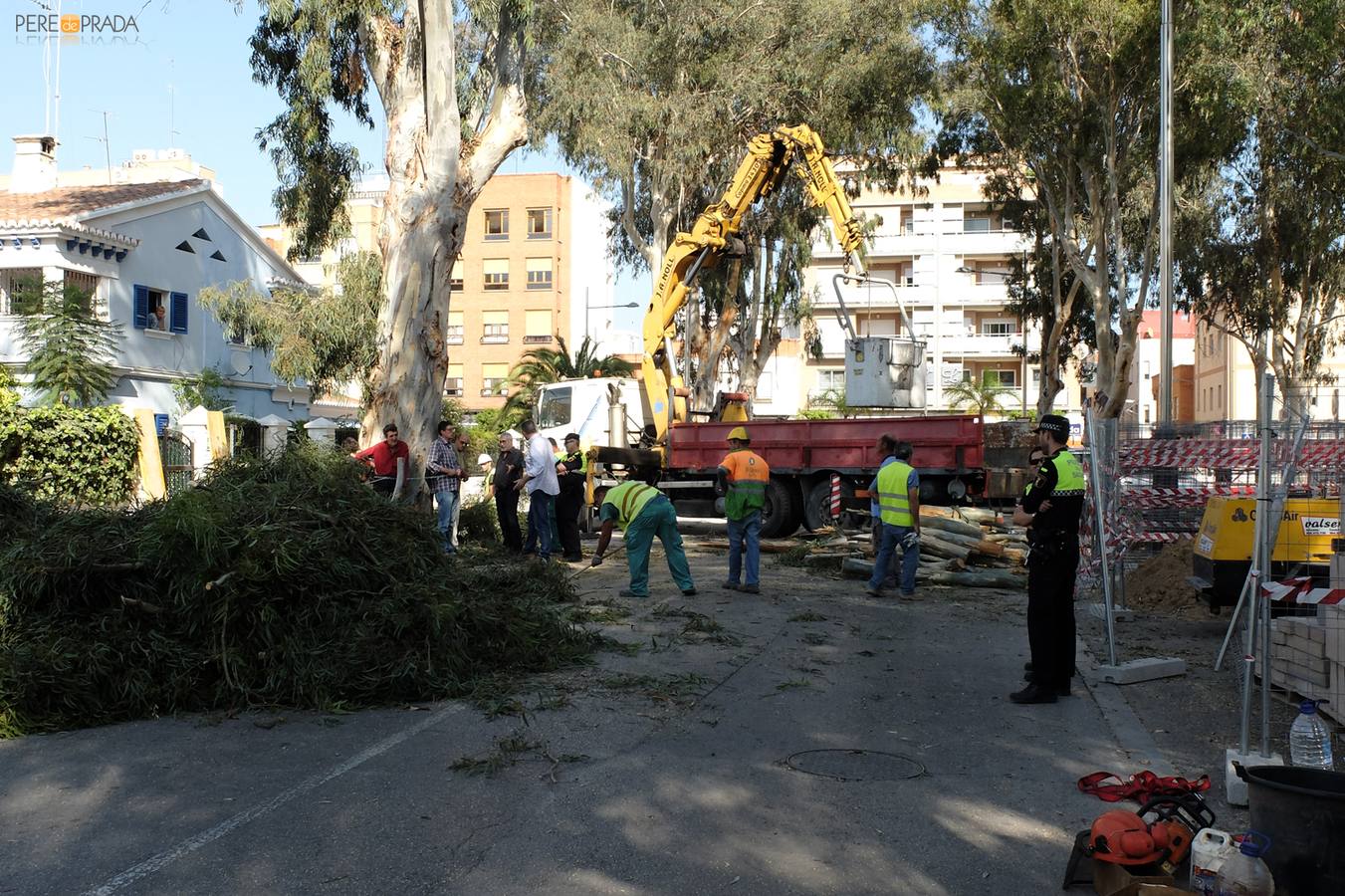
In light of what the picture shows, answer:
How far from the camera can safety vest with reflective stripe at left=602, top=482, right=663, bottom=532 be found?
39.0 ft

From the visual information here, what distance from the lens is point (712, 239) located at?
22.2 meters

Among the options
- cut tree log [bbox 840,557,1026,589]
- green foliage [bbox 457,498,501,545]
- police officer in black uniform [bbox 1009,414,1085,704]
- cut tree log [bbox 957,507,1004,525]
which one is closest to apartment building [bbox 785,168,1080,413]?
cut tree log [bbox 957,507,1004,525]

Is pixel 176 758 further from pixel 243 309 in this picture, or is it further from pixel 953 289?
pixel 953 289

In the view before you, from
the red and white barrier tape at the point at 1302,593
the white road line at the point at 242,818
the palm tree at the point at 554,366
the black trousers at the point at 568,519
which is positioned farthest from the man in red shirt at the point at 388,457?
the palm tree at the point at 554,366

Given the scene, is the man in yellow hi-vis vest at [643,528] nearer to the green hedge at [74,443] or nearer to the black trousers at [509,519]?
the black trousers at [509,519]

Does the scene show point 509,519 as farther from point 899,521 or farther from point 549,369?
point 549,369

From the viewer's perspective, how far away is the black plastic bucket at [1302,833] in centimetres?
420

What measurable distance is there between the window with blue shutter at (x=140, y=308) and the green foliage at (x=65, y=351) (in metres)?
6.25

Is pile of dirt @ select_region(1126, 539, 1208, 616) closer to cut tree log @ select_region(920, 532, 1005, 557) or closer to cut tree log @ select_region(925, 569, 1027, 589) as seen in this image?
cut tree log @ select_region(925, 569, 1027, 589)

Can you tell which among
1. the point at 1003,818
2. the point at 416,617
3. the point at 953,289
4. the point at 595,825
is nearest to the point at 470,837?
the point at 595,825

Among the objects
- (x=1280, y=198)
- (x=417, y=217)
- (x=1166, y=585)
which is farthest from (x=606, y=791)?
(x=1280, y=198)

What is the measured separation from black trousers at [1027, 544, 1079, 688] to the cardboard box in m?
3.49

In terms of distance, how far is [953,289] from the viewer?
6334cm

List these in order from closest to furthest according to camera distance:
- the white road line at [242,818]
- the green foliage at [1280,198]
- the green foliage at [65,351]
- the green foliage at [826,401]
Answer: the white road line at [242,818]
the green foliage at [65,351]
the green foliage at [1280,198]
the green foliage at [826,401]
